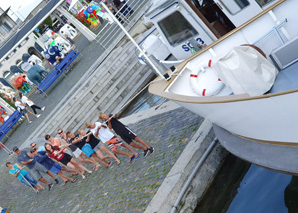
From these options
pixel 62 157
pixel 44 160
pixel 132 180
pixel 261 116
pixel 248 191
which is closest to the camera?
pixel 261 116

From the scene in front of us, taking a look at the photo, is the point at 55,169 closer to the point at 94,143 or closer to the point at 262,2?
the point at 94,143

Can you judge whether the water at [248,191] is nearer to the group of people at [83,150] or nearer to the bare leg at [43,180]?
the group of people at [83,150]

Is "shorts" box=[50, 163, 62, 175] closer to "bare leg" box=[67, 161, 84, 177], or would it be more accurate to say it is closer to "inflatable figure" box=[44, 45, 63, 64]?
"bare leg" box=[67, 161, 84, 177]

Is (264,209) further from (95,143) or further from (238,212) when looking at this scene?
(95,143)

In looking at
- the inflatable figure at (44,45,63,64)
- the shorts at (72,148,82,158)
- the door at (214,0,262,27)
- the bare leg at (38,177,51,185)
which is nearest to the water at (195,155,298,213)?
the door at (214,0,262,27)

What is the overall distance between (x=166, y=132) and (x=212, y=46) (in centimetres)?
294

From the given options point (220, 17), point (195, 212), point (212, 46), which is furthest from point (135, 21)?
point (195, 212)

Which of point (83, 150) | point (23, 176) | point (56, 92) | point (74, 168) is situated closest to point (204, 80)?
point (83, 150)

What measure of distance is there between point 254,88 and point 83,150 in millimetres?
6015

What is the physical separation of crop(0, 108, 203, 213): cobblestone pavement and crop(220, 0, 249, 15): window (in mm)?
2637

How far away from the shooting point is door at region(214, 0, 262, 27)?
28.6ft

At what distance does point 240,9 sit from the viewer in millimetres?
8992

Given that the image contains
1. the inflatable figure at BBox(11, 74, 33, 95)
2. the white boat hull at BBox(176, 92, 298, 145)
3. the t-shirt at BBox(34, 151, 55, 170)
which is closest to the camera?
the white boat hull at BBox(176, 92, 298, 145)

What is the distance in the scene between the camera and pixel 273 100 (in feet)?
18.7
